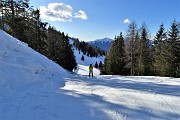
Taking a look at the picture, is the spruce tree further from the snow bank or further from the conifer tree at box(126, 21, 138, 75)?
the snow bank

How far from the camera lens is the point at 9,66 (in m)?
17.1

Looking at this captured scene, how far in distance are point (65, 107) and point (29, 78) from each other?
23.2ft

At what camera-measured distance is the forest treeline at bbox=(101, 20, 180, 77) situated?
134 ft

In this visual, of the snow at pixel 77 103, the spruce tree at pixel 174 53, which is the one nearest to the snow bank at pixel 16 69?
the snow at pixel 77 103

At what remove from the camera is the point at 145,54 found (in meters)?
48.1

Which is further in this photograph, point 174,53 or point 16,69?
point 174,53

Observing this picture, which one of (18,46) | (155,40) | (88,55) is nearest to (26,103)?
(18,46)

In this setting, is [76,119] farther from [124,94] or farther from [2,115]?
[124,94]

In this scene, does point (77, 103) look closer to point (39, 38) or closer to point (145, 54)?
point (145, 54)

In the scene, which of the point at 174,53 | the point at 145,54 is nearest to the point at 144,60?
the point at 145,54

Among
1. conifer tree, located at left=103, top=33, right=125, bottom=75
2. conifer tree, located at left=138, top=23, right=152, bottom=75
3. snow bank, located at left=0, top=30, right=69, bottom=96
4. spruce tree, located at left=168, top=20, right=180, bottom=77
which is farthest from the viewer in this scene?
conifer tree, located at left=103, top=33, right=125, bottom=75

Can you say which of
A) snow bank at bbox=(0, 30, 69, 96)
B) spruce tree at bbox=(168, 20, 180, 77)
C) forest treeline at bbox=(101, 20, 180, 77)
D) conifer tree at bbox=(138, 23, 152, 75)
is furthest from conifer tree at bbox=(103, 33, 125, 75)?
snow bank at bbox=(0, 30, 69, 96)

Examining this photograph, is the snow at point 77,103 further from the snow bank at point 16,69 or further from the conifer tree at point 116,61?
the conifer tree at point 116,61

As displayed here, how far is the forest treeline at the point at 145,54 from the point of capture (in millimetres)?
40938
